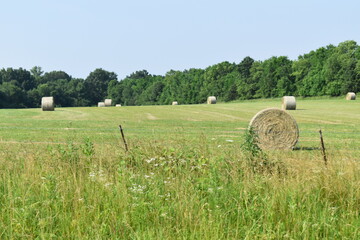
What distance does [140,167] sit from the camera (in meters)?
8.95

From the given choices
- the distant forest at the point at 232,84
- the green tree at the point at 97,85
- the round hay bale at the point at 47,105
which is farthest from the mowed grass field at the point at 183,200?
the green tree at the point at 97,85

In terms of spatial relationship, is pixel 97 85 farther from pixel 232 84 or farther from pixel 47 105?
pixel 47 105

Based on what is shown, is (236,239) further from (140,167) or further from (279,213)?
(140,167)

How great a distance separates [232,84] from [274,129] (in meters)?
93.9

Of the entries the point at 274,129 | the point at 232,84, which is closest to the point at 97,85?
the point at 232,84

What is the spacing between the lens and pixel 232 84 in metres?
111

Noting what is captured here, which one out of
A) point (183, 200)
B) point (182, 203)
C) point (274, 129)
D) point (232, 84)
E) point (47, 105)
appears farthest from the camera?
point (232, 84)

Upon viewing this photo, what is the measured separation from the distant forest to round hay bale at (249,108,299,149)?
66.5m

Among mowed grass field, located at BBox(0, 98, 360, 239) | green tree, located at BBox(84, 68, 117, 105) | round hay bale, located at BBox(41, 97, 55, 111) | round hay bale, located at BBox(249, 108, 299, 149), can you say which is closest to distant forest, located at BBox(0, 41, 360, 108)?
green tree, located at BBox(84, 68, 117, 105)

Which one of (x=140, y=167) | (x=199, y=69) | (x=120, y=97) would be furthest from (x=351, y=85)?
(x=120, y=97)

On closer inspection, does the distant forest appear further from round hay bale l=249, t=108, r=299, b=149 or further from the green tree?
round hay bale l=249, t=108, r=299, b=149

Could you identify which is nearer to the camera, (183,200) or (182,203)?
(183,200)

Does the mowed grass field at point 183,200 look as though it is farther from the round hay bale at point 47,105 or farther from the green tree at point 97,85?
the green tree at point 97,85

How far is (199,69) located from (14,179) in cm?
12579
